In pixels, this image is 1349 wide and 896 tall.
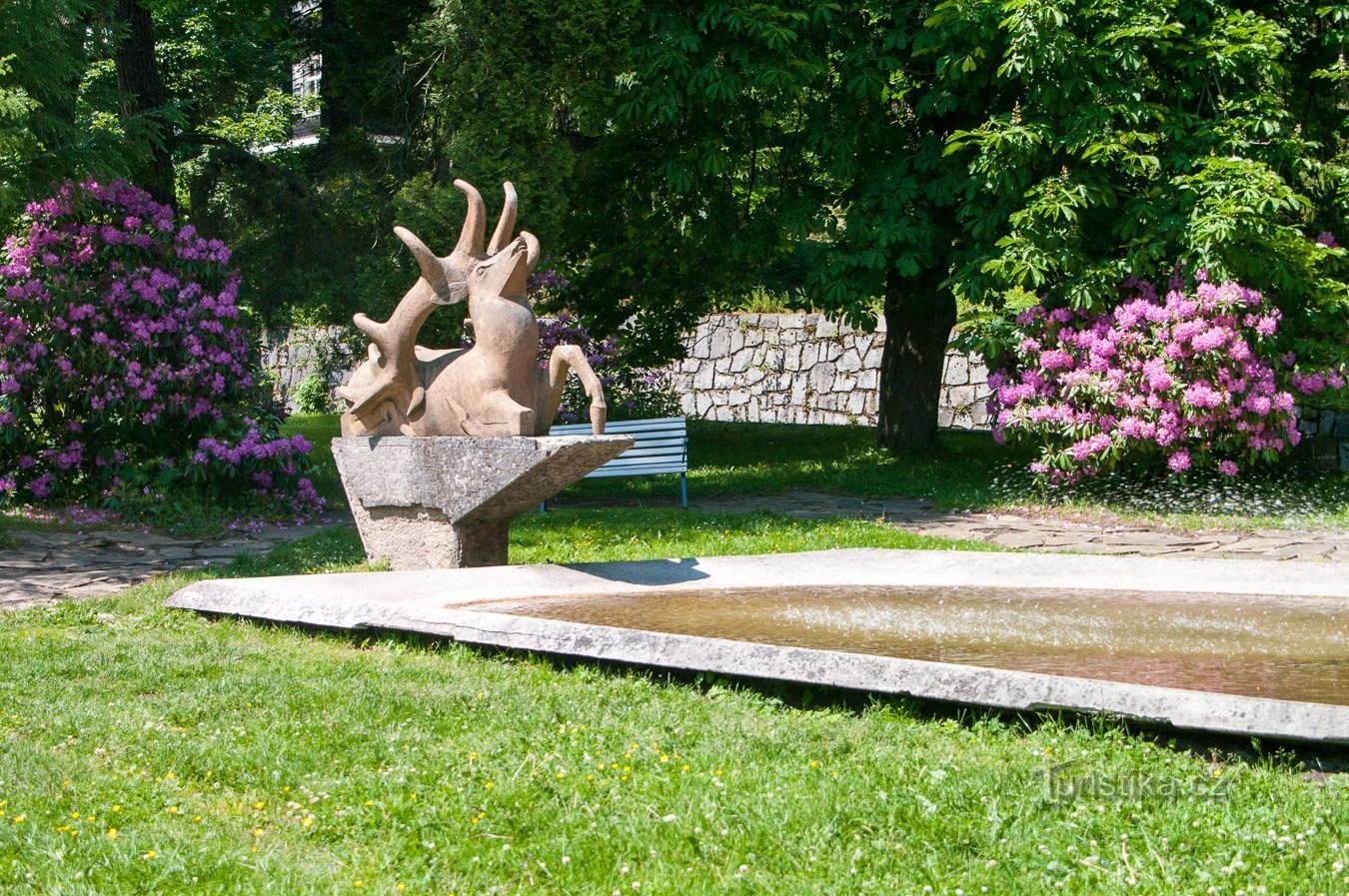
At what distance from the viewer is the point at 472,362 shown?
725 centimetres

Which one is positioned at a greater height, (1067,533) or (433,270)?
(433,270)

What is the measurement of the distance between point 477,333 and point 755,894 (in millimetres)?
4671

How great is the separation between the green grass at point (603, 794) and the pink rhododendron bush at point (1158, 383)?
293 inches

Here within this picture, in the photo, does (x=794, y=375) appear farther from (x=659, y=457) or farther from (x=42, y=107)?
(x=42, y=107)

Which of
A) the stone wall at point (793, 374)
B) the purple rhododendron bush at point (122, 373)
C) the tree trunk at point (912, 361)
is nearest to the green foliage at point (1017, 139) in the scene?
the tree trunk at point (912, 361)

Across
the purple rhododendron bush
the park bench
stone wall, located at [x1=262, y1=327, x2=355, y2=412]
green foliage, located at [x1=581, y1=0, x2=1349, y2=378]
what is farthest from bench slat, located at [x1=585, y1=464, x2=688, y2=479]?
stone wall, located at [x1=262, y1=327, x2=355, y2=412]

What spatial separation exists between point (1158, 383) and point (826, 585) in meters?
5.54

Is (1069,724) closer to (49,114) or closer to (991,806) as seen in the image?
(991,806)

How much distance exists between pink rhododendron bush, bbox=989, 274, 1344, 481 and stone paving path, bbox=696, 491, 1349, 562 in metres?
1.01

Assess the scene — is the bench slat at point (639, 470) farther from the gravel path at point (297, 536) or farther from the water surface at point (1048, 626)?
the water surface at point (1048, 626)

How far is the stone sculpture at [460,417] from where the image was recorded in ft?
22.4

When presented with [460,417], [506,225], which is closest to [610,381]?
[506,225]

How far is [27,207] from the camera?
36.1ft

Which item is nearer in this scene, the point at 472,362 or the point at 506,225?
the point at 472,362
